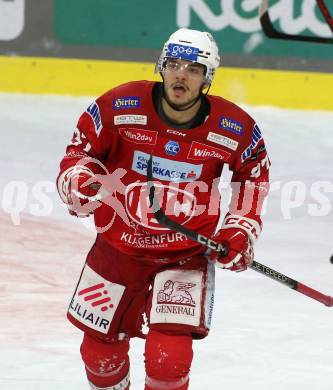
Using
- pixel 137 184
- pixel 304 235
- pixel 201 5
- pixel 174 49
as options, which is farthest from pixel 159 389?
pixel 201 5

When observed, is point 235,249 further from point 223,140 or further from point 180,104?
point 180,104

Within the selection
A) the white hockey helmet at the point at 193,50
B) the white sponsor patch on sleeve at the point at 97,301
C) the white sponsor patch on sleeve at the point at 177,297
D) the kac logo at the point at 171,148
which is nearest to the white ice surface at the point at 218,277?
the white sponsor patch on sleeve at the point at 97,301

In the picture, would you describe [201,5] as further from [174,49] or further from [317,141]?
[174,49]

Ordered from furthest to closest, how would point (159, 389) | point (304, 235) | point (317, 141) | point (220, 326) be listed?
1. point (317, 141)
2. point (304, 235)
3. point (220, 326)
4. point (159, 389)

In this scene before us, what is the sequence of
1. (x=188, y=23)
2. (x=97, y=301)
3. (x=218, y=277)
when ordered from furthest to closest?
(x=188, y=23)
(x=218, y=277)
(x=97, y=301)

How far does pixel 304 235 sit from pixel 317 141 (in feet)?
6.26

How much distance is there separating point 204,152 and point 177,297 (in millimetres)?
471

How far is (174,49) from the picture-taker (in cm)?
384

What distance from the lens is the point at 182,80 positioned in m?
3.80

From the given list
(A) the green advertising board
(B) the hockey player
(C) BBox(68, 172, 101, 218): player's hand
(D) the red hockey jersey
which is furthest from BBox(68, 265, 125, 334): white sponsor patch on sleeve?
(A) the green advertising board

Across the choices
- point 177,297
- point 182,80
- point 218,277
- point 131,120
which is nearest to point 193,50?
point 182,80

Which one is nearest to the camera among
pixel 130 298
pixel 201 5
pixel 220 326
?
pixel 130 298

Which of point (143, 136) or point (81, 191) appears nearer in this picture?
point (81, 191)

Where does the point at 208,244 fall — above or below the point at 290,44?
above
